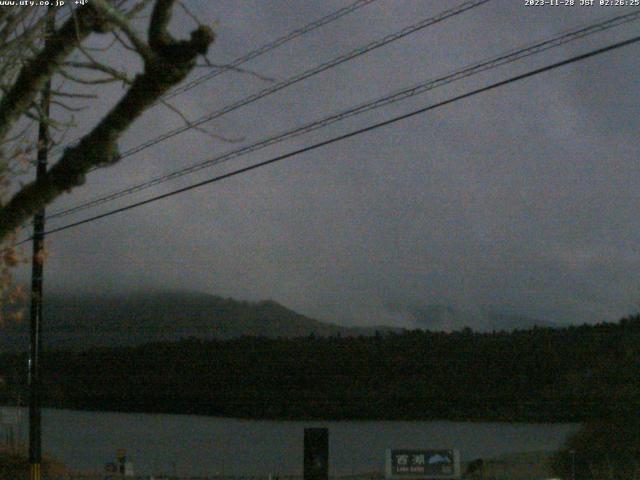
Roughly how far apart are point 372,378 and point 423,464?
A: 1562cm

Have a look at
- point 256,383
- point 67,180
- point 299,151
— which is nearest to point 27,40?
point 67,180

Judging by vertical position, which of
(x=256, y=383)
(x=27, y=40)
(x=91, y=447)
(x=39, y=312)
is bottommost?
(x=91, y=447)

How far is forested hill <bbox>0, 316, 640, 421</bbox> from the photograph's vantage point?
30.2 m

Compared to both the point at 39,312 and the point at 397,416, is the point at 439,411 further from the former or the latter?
the point at 39,312

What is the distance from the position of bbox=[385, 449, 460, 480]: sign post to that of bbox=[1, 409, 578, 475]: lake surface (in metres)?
7.86

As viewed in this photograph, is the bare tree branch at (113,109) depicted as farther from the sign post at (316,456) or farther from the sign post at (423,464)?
the sign post at (423,464)

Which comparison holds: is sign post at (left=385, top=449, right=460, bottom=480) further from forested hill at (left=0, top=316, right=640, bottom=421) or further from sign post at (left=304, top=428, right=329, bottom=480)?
forested hill at (left=0, top=316, right=640, bottom=421)

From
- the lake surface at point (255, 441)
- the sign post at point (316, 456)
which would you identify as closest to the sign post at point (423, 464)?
the sign post at point (316, 456)

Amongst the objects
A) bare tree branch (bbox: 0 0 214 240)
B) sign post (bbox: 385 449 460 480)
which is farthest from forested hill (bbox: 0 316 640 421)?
bare tree branch (bbox: 0 0 214 240)

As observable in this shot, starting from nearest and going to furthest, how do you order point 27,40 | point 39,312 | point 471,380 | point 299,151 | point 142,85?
point 142,85
point 27,40
point 299,151
point 39,312
point 471,380

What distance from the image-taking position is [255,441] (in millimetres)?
30297

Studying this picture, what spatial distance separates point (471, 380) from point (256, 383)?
740cm

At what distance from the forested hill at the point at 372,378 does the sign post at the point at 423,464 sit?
37.6 ft

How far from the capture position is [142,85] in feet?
17.4
